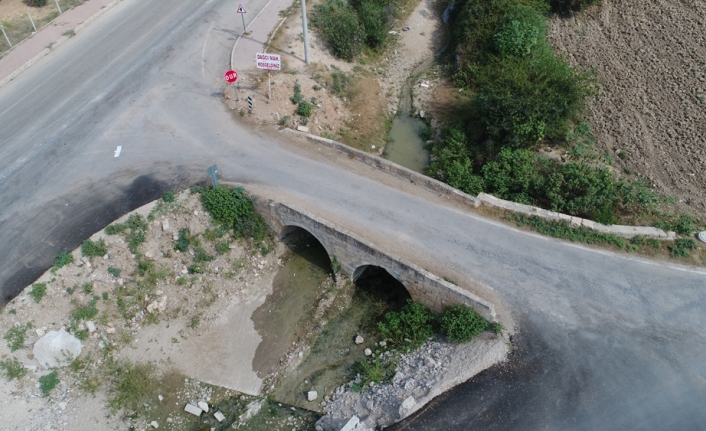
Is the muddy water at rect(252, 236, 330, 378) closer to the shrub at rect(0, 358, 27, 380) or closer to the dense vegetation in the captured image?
the dense vegetation

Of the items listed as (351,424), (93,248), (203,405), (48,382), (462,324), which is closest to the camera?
(351,424)

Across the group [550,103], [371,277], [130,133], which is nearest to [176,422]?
[371,277]

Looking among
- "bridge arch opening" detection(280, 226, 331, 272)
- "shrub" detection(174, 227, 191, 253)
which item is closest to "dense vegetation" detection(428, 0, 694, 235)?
"bridge arch opening" detection(280, 226, 331, 272)

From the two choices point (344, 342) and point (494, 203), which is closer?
point (344, 342)

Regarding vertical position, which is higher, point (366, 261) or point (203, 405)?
point (366, 261)

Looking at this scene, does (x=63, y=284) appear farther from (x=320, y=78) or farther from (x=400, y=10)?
(x=400, y=10)

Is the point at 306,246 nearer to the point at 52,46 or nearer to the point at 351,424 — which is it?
the point at 351,424

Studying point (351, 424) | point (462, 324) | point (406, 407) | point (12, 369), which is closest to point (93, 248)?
point (12, 369)
